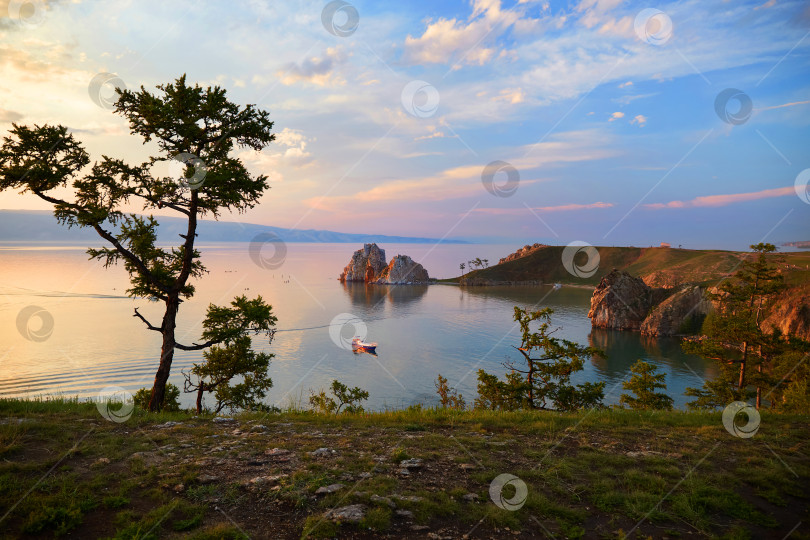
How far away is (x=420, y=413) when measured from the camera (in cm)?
1445

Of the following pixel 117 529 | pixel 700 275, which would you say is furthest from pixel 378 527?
pixel 700 275

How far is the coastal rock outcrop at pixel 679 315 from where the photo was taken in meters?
120

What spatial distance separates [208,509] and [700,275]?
228 meters

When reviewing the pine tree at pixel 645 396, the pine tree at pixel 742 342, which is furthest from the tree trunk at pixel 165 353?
the pine tree at pixel 645 396

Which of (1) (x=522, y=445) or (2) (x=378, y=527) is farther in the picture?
(1) (x=522, y=445)

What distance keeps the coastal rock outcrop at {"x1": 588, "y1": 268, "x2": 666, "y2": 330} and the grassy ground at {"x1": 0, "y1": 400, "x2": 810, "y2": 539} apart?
13298 cm

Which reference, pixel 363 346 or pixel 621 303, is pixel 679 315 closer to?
pixel 621 303

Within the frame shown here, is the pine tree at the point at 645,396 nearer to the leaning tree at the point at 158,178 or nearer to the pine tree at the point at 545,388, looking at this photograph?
the pine tree at the point at 545,388

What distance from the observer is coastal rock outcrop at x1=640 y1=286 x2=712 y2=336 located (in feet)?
393

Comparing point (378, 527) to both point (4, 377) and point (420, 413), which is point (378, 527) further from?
Answer: point (4, 377)

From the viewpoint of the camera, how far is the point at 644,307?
133 meters

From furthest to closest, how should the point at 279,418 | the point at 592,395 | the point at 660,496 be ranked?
the point at 592,395
the point at 279,418
the point at 660,496

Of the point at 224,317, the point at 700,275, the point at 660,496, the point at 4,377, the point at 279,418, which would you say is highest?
the point at 700,275

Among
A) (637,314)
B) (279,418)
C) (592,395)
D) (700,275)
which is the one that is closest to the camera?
(279,418)
